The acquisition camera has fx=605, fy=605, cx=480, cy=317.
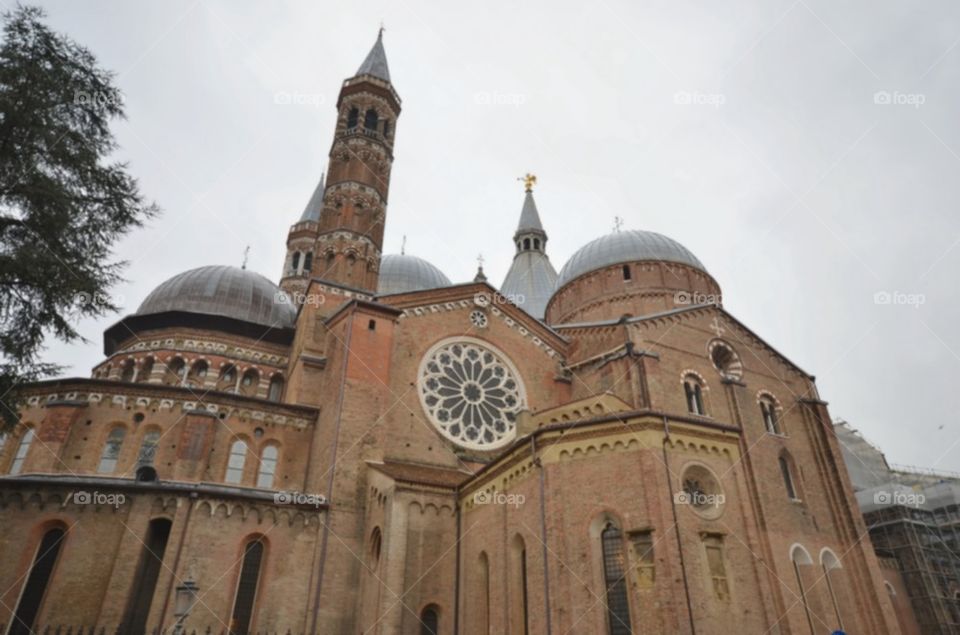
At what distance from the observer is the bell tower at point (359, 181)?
2780 centimetres

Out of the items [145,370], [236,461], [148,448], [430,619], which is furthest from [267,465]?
[145,370]

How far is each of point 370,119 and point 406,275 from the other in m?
12.6

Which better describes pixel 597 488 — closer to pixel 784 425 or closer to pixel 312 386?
pixel 312 386

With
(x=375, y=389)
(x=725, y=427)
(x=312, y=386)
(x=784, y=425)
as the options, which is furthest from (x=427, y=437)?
(x=784, y=425)

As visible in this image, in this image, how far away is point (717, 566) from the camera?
14.2m

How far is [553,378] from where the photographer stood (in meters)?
27.1

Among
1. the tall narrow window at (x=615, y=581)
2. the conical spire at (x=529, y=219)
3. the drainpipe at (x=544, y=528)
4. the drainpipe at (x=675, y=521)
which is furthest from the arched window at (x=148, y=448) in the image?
the conical spire at (x=529, y=219)

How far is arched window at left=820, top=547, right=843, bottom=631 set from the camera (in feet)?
70.3

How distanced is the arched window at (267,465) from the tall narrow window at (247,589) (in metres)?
3.02

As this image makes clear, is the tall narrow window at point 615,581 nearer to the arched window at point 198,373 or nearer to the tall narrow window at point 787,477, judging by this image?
the tall narrow window at point 787,477

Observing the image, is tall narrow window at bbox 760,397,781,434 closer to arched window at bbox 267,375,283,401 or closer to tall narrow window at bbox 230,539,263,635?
tall narrow window at bbox 230,539,263,635

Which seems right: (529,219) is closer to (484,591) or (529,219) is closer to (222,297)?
(222,297)

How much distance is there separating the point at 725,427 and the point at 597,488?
4269mm

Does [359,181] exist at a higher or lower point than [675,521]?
higher
